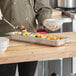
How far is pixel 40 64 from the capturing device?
2.65 metres

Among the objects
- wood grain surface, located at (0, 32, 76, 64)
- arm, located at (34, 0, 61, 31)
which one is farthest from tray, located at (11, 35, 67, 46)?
arm, located at (34, 0, 61, 31)

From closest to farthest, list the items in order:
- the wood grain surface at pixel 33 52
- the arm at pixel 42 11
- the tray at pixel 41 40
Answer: the wood grain surface at pixel 33 52 < the tray at pixel 41 40 < the arm at pixel 42 11

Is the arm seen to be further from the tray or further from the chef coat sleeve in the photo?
the tray

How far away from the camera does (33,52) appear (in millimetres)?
1194

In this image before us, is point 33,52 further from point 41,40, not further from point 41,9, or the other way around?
point 41,9

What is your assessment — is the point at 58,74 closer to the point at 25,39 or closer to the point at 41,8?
the point at 41,8

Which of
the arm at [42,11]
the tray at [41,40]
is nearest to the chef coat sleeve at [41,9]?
the arm at [42,11]

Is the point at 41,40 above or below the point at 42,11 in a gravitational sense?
below

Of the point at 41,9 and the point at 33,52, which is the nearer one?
the point at 33,52

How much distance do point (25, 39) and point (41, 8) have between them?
16.9 inches

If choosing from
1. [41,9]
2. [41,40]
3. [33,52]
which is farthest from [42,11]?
[33,52]

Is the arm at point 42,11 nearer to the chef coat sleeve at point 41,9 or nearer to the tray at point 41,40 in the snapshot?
the chef coat sleeve at point 41,9

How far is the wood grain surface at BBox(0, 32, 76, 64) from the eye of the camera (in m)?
1.14

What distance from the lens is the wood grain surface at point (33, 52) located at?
1143 millimetres
